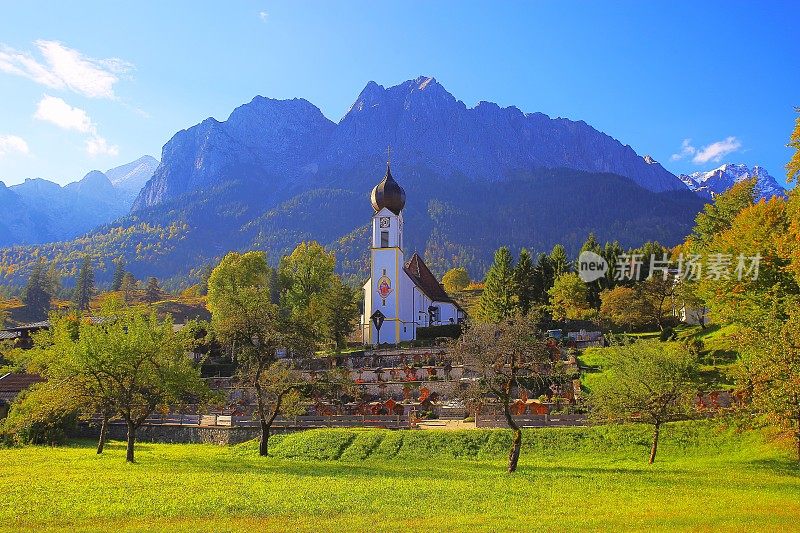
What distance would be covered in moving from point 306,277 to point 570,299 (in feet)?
84.2

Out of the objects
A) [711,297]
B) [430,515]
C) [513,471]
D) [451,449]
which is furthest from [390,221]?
[430,515]

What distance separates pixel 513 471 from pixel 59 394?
1962 cm

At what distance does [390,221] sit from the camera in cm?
6512

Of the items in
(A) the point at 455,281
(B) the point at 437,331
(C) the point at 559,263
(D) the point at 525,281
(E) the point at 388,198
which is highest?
(E) the point at 388,198

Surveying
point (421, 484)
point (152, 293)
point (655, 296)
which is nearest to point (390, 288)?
point (655, 296)

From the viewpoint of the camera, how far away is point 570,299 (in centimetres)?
5878

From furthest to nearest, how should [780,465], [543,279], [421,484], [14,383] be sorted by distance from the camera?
[543,279], [14,383], [780,465], [421,484]

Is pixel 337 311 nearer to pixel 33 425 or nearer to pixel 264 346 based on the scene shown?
pixel 264 346

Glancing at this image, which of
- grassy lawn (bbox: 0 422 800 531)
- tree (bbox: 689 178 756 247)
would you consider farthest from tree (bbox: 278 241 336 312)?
tree (bbox: 689 178 756 247)

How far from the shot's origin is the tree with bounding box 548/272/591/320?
193 feet

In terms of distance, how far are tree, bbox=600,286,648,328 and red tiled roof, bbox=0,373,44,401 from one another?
42825mm

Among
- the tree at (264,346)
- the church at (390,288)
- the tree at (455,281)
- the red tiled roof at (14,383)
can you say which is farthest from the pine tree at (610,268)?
the tree at (455,281)

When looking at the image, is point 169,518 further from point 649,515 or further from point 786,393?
point 786,393

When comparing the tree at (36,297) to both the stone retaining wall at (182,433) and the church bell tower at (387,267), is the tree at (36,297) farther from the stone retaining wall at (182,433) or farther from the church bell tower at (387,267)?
the stone retaining wall at (182,433)
